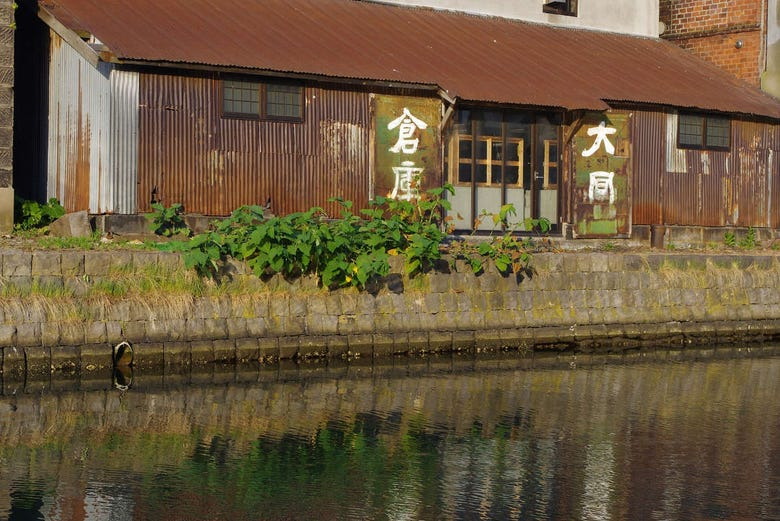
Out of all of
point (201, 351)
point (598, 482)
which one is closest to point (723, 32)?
point (201, 351)

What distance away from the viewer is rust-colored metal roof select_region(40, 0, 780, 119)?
22.7 m

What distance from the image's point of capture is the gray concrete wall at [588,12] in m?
29.8

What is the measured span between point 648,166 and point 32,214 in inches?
550

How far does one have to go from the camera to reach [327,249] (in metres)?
19.3

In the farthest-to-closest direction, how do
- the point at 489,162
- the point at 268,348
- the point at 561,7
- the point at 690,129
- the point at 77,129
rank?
the point at 561,7 → the point at 690,129 → the point at 489,162 → the point at 77,129 → the point at 268,348

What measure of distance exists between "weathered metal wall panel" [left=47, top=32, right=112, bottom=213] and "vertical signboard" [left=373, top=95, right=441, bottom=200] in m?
5.49

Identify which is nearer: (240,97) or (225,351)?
(225,351)

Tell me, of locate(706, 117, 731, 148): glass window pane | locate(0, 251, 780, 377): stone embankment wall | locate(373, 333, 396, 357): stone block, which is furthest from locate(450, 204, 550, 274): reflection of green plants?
locate(706, 117, 731, 148): glass window pane

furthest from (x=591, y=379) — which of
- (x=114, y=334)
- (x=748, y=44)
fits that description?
(x=748, y=44)

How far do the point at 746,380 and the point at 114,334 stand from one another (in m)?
9.40

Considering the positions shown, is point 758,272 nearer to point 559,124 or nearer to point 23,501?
point 559,124

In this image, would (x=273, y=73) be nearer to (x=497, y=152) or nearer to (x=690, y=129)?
(x=497, y=152)

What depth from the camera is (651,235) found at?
2833 cm

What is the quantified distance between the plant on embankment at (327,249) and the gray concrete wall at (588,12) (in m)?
9.39
